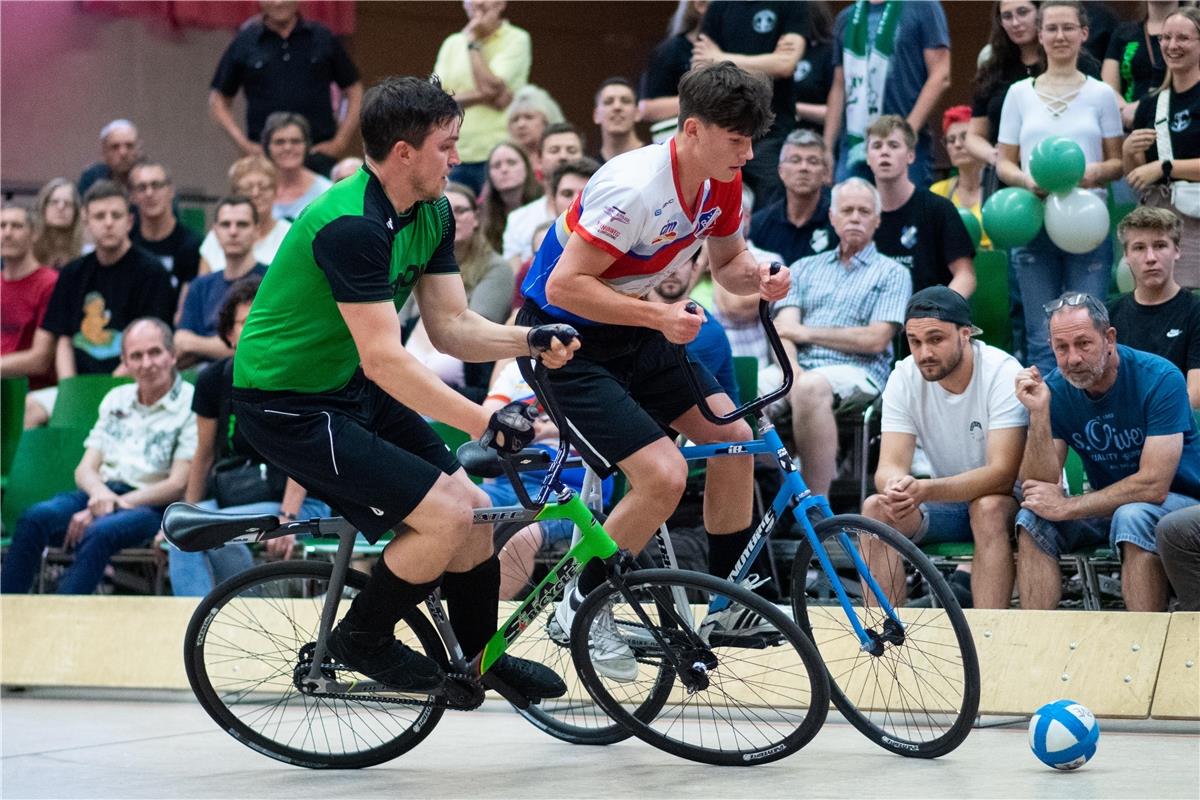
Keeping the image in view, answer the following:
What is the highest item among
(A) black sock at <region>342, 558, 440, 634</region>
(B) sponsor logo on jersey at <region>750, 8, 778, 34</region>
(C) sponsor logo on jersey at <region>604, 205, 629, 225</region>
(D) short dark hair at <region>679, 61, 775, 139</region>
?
(B) sponsor logo on jersey at <region>750, 8, 778, 34</region>

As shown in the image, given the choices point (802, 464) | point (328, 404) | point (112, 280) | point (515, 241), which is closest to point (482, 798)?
point (328, 404)

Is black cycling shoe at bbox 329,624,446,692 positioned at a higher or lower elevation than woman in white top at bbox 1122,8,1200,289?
lower

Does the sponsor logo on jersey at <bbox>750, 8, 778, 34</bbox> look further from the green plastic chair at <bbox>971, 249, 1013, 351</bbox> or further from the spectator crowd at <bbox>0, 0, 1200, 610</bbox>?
the green plastic chair at <bbox>971, 249, 1013, 351</bbox>

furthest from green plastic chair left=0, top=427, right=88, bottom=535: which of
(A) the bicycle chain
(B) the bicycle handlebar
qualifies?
(B) the bicycle handlebar

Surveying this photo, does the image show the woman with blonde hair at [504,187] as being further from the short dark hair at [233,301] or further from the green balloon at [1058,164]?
the green balloon at [1058,164]

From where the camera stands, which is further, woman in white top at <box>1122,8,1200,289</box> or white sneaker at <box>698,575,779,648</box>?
woman in white top at <box>1122,8,1200,289</box>

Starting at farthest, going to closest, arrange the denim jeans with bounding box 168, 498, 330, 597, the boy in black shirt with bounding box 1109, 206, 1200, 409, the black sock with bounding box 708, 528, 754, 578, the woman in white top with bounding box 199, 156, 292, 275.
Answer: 1. the woman in white top with bounding box 199, 156, 292, 275
2. the denim jeans with bounding box 168, 498, 330, 597
3. the boy in black shirt with bounding box 1109, 206, 1200, 409
4. the black sock with bounding box 708, 528, 754, 578

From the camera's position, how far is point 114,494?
7.10 m

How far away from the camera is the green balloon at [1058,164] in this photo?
672 centimetres

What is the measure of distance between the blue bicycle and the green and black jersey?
1.82 feet

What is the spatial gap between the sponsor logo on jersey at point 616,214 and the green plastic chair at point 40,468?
13.9 ft

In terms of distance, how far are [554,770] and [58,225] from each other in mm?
6184

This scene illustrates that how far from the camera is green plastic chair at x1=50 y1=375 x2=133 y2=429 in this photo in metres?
7.81

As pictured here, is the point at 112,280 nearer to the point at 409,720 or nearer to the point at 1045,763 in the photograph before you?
the point at 409,720
